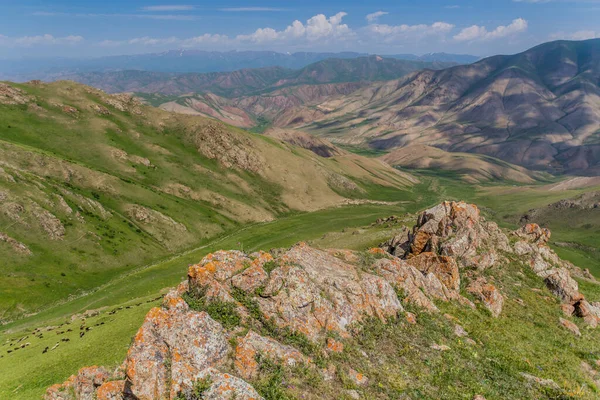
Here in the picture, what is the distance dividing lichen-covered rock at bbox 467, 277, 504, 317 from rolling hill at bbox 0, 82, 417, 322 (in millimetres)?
76006

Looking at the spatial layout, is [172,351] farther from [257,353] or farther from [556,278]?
[556,278]

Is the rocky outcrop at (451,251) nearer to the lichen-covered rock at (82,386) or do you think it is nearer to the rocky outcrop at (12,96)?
the lichen-covered rock at (82,386)

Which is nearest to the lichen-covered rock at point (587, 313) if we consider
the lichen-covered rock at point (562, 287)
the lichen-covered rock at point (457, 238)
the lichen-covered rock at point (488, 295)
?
the lichen-covered rock at point (562, 287)

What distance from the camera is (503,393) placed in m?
21.6

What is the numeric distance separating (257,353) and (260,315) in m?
3.55

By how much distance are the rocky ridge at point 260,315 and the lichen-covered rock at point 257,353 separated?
58 millimetres

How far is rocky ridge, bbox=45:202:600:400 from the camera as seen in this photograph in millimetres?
17766

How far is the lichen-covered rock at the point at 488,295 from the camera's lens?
116 ft

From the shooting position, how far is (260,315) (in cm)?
2253

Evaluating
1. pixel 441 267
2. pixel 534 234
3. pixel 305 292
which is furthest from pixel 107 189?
pixel 534 234

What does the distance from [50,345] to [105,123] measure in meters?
147

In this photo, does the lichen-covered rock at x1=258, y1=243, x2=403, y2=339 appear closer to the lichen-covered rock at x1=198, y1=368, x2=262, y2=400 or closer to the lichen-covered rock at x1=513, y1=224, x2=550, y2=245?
the lichen-covered rock at x1=198, y1=368, x2=262, y2=400

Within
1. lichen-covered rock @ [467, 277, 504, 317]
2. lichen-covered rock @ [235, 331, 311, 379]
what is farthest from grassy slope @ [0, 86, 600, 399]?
lichen-covered rock @ [235, 331, 311, 379]

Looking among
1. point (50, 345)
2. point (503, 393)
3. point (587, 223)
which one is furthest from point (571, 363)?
point (587, 223)
